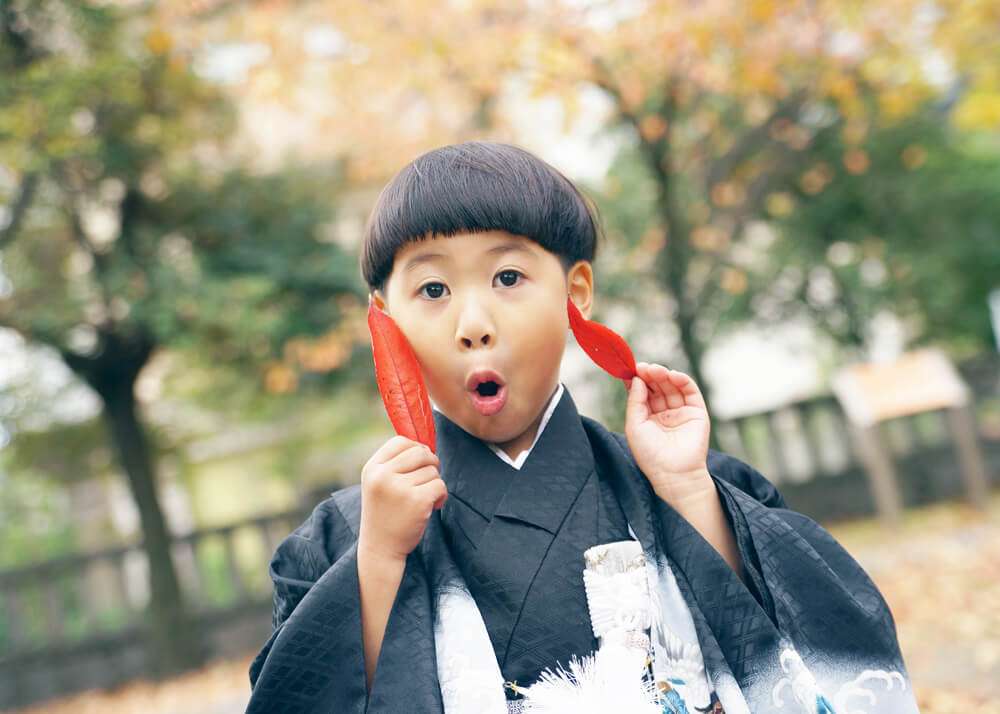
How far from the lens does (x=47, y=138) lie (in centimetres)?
518

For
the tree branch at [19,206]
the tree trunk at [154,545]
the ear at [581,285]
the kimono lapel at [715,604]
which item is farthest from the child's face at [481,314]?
the tree trunk at [154,545]

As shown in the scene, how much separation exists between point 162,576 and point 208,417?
10.9 ft

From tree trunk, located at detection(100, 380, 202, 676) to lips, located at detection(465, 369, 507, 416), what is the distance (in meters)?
5.94

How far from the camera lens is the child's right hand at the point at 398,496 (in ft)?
4.36

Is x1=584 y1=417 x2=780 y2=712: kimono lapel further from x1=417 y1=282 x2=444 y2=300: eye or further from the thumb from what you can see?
x1=417 y1=282 x2=444 y2=300: eye

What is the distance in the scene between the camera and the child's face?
1.40 meters

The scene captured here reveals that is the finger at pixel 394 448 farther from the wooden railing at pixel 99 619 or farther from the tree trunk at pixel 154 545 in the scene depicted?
the tree trunk at pixel 154 545

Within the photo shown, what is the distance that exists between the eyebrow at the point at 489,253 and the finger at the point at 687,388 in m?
0.34

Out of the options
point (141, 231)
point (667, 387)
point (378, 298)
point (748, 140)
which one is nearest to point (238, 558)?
point (141, 231)

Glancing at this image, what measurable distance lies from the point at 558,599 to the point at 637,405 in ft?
1.21

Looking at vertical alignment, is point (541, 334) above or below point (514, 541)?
A: above

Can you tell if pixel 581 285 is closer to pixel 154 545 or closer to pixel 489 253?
pixel 489 253

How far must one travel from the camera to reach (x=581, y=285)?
1640 millimetres

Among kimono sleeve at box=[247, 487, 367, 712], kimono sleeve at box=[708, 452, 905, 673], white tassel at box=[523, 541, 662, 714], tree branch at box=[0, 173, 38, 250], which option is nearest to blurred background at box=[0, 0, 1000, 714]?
tree branch at box=[0, 173, 38, 250]
